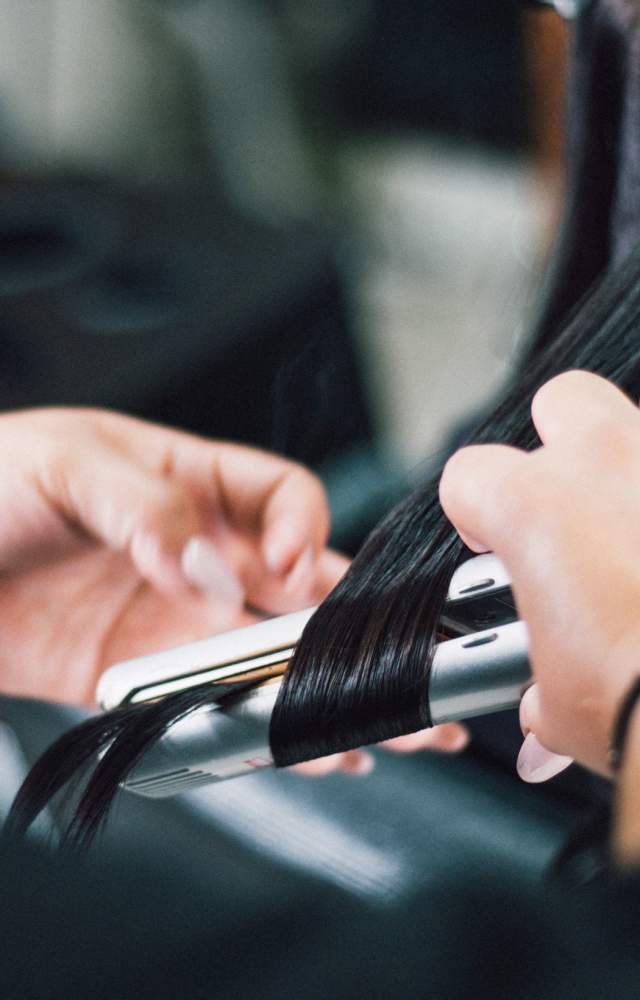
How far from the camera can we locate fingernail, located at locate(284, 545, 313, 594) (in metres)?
0.38

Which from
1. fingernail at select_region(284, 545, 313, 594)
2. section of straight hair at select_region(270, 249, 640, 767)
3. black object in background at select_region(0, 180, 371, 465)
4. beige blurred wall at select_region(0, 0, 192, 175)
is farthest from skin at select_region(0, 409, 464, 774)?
beige blurred wall at select_region(0, 0, 192, 175)

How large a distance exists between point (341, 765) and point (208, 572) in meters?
0.11

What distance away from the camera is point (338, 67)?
127 cm

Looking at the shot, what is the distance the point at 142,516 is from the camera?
1.13 ft

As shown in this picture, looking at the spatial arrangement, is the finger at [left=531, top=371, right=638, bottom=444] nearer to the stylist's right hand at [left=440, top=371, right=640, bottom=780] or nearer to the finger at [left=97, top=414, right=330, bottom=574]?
the stylist's right hand at [left=440, top=371, right=640, bottom=780]

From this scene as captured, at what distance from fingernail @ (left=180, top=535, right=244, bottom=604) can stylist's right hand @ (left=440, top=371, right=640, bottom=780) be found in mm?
134

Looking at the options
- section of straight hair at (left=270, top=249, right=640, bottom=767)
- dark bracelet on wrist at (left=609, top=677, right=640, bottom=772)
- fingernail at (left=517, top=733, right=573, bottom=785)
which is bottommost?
fingernail at (left=517, top=733, right=573, bottom=785)

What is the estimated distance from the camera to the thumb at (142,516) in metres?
0.34

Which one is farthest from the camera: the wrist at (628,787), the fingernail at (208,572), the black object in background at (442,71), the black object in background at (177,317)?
the black object in background at (442,71)

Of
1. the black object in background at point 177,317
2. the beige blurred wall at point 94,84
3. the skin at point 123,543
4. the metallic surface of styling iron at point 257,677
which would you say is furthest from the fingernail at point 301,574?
the beige blurred wall at point 94,84

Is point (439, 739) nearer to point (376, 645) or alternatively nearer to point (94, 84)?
point (376, 645)

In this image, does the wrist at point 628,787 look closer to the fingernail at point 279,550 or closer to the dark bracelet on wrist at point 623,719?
the dark bracelet on wrist at point 623,719

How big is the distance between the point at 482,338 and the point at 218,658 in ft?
3.43

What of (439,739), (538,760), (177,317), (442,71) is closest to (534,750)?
(538,760)
